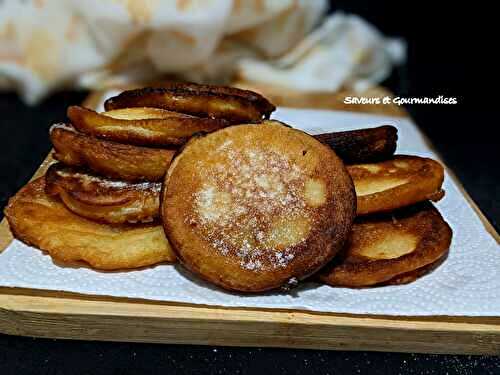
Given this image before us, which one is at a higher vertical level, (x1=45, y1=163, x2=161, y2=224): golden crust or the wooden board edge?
(x1=45, y1=163, x2=161, y2=224): golden crust

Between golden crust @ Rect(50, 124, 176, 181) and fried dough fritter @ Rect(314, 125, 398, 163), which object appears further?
fried dough fritter @ Rect(314, 125, 398, 163)

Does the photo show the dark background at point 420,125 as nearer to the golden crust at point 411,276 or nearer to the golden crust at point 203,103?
the golden crust at point 411,276

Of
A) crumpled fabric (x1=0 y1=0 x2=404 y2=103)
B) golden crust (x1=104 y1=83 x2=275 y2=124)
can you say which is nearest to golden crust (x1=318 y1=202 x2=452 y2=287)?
golden crust (x1=104 y1=83 x2=275 y2=124)

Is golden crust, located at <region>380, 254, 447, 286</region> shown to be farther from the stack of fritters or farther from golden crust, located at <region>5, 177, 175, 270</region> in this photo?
golden crust, located at <region>5, 177, 175, 270</region>

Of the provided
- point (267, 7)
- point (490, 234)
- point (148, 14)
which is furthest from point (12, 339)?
point (267, 7)

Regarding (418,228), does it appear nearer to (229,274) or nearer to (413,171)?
(413,171)

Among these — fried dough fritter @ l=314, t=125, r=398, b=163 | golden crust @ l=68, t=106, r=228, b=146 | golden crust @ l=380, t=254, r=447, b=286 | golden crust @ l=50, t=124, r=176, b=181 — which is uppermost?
golden crust @ l=68, t=106, r=228, b=146

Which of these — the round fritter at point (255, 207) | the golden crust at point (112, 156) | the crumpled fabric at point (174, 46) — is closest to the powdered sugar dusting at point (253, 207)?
the round fritter at point (255, 207)

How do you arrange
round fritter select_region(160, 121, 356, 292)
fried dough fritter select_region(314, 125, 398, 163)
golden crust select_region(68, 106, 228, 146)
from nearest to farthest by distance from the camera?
round fritter select_region(160, 121, 356, 292), golden crust select_region(68, 106, 228, 146), fried dough fritter select_region(314, 125, 398, 163)
